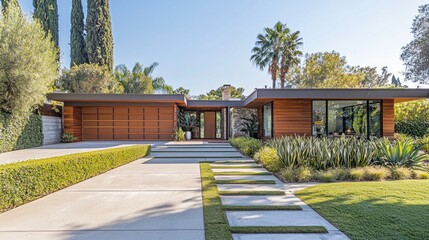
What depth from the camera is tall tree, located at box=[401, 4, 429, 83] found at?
741 inches

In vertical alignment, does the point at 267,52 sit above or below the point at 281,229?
above

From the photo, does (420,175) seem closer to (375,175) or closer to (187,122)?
(375,175)

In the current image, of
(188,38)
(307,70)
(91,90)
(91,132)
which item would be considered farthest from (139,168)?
(307,70)

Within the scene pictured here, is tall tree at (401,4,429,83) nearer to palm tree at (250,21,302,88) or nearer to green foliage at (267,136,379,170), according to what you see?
palm tree at (250,21,302,88)

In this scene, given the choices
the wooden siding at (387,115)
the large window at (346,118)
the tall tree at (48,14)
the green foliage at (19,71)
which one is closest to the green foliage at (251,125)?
the large window at (346,118)

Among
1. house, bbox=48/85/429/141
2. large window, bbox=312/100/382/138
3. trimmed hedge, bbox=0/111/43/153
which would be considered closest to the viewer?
trimmed hedge, bbox=0/111/43/153

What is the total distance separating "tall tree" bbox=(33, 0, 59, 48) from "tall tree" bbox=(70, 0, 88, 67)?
62.1 inches

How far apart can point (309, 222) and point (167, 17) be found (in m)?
16.8

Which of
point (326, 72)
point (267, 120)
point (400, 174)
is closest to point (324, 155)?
point (400, 174)

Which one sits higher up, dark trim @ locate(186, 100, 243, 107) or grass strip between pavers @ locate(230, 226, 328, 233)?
dark trim @ locate(186, 100, 243, 107)

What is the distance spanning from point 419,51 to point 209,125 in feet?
53.1

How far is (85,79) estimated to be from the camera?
72.7 ft

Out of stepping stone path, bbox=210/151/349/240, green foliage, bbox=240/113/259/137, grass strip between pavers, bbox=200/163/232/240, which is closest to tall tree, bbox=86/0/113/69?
→ green foliage, bbox=240/113/259/137

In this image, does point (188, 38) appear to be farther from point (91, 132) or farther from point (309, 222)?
point (309, 222)
